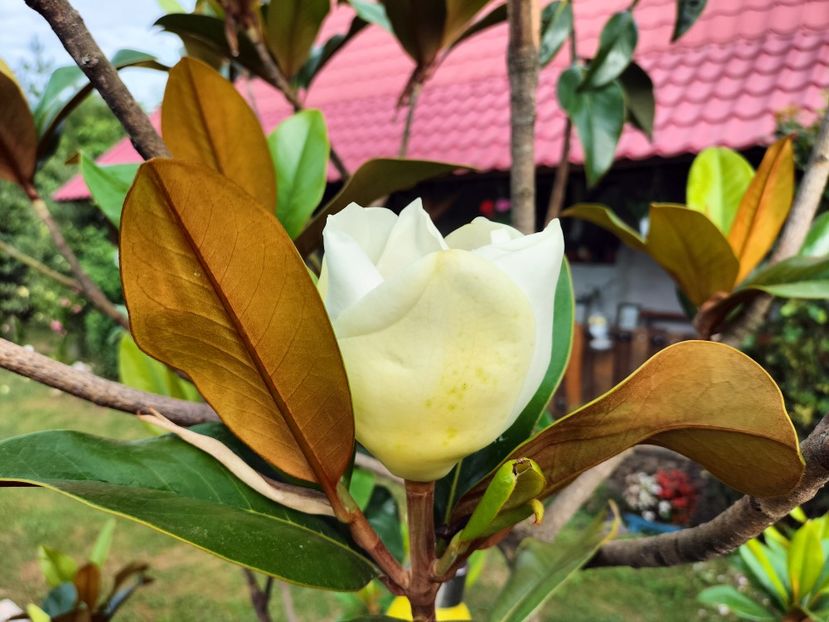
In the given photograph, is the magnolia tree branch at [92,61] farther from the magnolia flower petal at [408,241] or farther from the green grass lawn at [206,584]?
the green grass lawn at [206,584]

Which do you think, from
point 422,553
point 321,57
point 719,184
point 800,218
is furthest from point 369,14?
point 422,553

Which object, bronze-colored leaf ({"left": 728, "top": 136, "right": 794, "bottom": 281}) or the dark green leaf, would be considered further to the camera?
the dark green leaf

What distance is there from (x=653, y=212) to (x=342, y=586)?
0.67 metres

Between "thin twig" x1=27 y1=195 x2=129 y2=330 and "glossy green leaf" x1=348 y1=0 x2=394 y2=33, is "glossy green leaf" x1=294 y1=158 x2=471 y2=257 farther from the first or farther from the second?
"glossy green leaf" x1=348 y1=0 x2=394 y2=33

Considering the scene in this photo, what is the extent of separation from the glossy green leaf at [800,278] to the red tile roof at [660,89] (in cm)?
267

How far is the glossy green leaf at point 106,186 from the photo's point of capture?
2.49 ft

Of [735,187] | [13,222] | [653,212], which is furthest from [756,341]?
[13,222]

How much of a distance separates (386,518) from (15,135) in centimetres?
73

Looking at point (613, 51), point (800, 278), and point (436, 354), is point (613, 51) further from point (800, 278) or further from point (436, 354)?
point (436, 354)

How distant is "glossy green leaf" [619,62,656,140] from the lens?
1319 millimetres

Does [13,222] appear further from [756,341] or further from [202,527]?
[202,527]

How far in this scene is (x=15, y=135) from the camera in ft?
2.88

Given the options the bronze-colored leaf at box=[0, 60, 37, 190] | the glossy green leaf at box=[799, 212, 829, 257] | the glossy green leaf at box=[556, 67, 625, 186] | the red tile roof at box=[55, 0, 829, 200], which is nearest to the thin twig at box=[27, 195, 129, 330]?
the bronze-colored leaf at box=[0, 60, 37, 190]

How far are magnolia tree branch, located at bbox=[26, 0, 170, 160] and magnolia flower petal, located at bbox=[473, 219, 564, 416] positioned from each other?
1.14 ft
